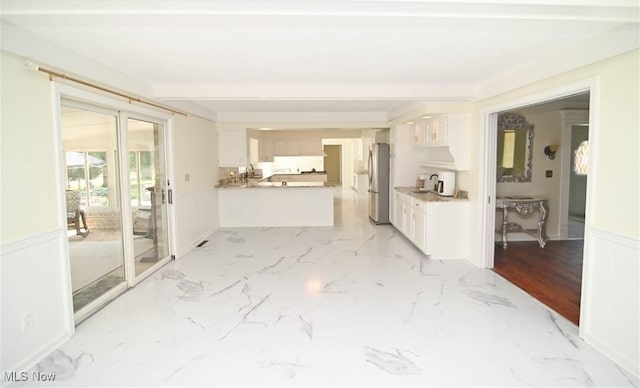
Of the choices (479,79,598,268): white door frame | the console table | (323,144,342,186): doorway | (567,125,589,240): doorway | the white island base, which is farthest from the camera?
(323,144,342,186): doorway

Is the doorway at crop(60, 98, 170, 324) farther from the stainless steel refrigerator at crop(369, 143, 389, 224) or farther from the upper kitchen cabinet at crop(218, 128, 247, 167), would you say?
the stainless steel refrigerator at crop(369, 143, 389, 224)

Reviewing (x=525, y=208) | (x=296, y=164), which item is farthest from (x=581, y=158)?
(x=296, y=164)

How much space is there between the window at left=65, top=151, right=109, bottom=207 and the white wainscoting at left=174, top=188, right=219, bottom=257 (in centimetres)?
144

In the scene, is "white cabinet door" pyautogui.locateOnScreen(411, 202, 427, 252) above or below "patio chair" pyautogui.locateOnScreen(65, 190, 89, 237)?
below

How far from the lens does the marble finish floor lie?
2447mm

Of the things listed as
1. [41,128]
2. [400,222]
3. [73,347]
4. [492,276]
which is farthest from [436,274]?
[41,128]

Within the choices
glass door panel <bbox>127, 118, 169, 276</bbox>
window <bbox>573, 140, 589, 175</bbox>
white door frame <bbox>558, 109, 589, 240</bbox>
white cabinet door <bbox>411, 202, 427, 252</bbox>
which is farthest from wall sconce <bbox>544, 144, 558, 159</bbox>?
glass door panel <bbox>127, 118, 169, 276</bbox>

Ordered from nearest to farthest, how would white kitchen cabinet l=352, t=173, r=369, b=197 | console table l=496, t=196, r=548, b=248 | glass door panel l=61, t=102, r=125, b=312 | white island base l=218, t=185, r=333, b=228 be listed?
1. glass door panel l=61, t=102, r=125, b=312
2. console table l=496, t=196, r=548, b=248
3. white island base l=218, t=185, r=333, b=228
4. white kitchen cabinet l=352, t=173, r=369, b=197

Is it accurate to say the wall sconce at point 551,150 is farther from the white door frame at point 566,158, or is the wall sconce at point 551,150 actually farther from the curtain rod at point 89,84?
the curtain rod at point 89,84

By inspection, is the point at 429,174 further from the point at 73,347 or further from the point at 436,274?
the point at 73,347

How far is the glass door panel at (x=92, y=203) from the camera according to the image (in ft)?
11.2

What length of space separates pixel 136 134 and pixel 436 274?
3.91m

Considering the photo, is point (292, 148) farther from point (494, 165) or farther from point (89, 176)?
point (89, 176)

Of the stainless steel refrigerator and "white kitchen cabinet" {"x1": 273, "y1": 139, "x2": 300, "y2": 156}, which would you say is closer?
the stainless steel refrigerator
